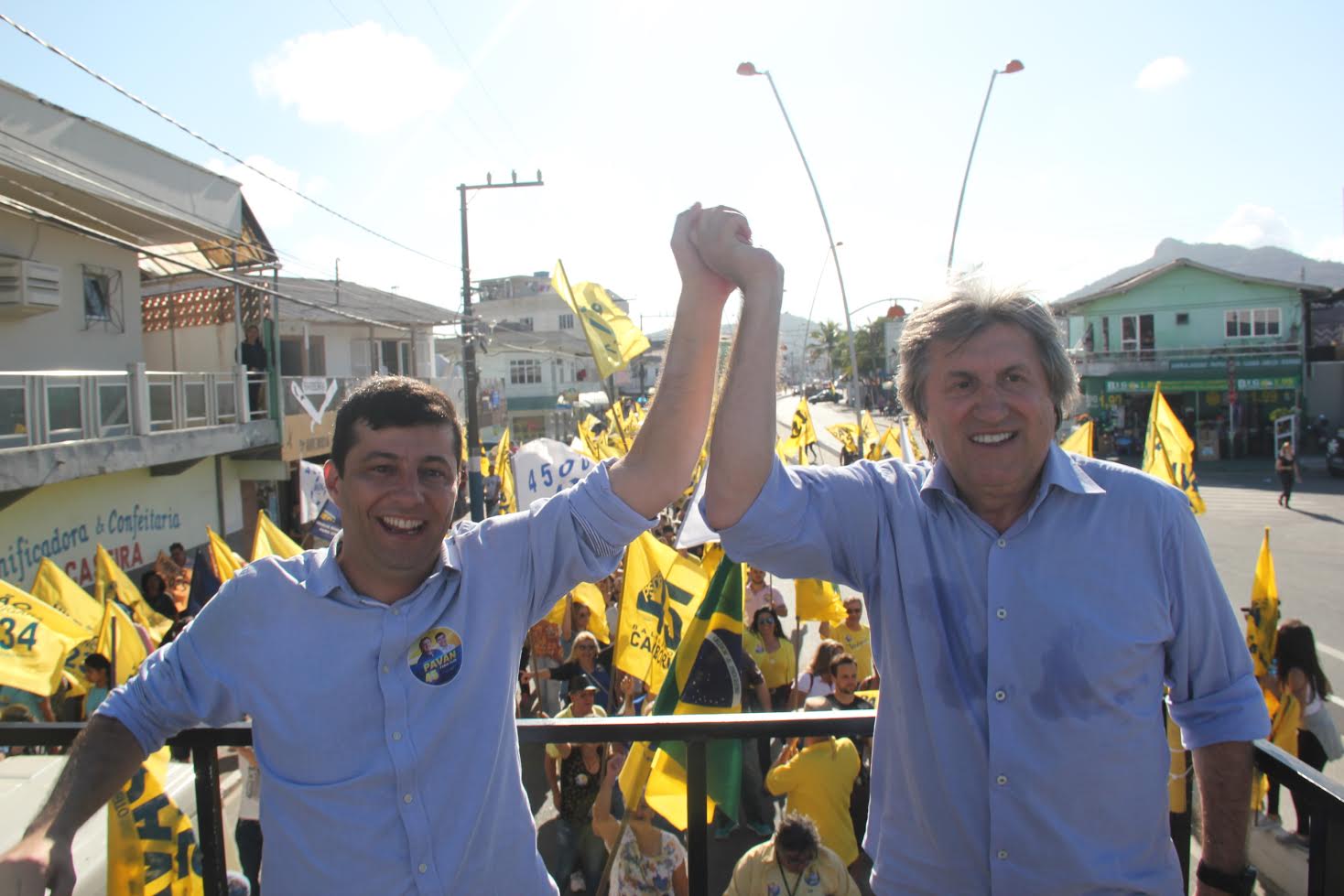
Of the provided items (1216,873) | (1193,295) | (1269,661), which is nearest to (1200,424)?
(1193,295)

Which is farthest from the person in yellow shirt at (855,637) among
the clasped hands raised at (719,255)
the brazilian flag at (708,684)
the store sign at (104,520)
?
the store sign at (104,520)

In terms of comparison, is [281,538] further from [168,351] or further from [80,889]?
[168,351]

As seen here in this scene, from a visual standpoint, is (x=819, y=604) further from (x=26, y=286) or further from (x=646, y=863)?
(x=26, y=286)

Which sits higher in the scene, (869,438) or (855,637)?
(869,438)

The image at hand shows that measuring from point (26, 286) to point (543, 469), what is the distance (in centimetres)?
831

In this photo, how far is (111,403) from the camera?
528 inches

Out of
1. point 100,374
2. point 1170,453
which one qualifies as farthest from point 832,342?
point 1170,453

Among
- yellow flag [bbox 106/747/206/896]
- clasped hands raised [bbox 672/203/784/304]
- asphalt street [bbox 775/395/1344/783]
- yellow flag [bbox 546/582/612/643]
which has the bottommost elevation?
asphalt street [bbox 775/395/1344/783]

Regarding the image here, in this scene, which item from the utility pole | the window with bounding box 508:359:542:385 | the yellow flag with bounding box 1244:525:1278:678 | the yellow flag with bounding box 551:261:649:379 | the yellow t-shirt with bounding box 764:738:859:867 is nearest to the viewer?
the yellow t-shirt with bounding box 764:738:859:867

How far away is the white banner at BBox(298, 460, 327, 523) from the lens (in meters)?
12.1

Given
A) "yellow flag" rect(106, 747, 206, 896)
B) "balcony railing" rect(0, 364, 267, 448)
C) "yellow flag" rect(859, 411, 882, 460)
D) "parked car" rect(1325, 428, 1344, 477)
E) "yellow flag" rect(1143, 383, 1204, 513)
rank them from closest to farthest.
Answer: "yellow flag" rect(106, 747, 206, 896) < "yellow flag" rect(1143, 383, 1204, 513) < "balcony railing" rect(0, 364, 267, 448) < "yellow flag" rect(859, 411, 882, 460) < "parked car" rect(1325, 428, 1344, 477)

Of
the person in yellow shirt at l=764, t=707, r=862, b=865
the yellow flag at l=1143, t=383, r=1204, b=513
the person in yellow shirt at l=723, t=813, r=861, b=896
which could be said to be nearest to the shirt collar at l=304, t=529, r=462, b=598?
the person in yellow shirt at l=723, t=813, r=861, b=896

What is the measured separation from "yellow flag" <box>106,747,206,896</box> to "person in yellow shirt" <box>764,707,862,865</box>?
115 inches

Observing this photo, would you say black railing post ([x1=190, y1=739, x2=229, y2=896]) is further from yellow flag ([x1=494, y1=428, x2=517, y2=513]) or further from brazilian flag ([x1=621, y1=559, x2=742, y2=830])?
yellow flag ([x1=494, y1=428, x2=517, y2=513])
